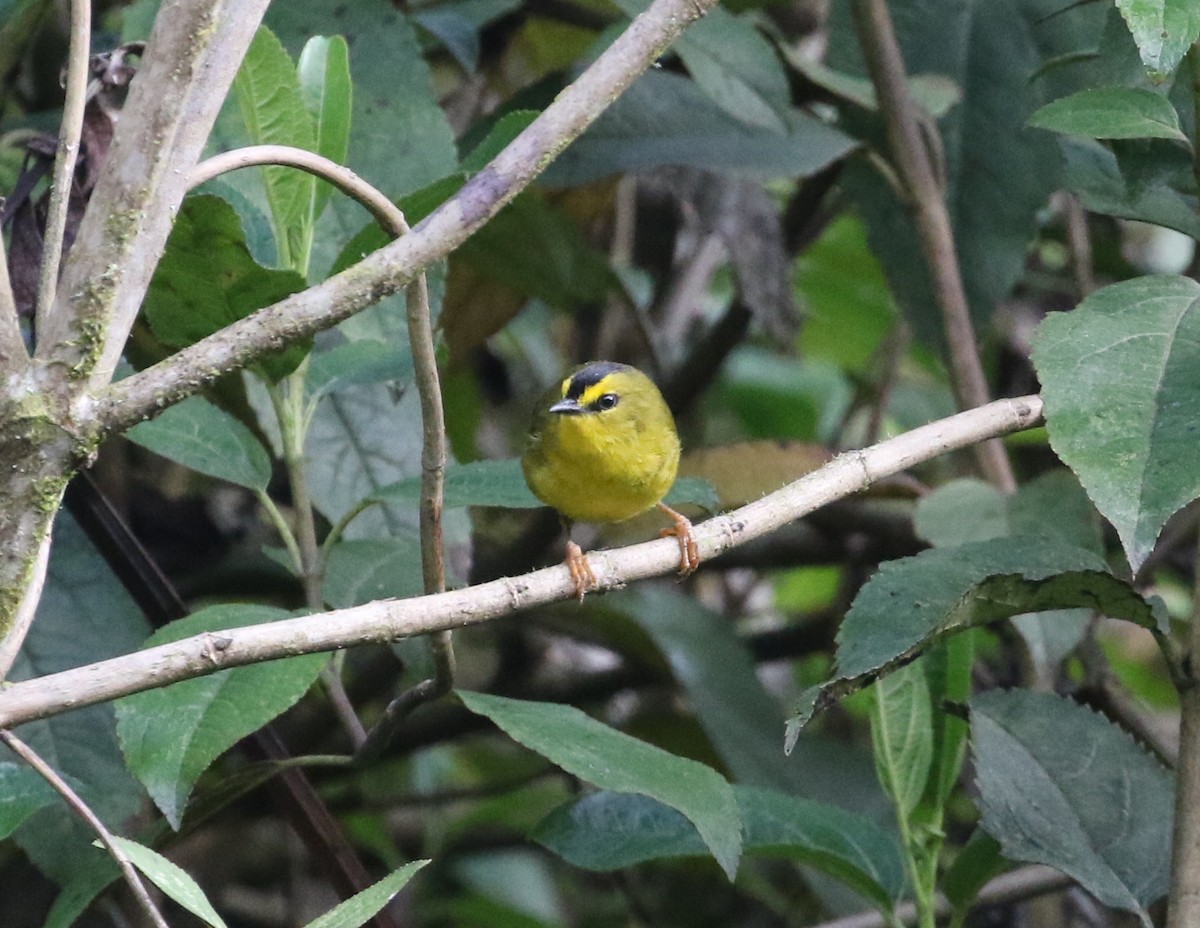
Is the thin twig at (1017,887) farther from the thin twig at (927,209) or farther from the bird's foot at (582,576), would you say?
the bird's foot at (582,576)

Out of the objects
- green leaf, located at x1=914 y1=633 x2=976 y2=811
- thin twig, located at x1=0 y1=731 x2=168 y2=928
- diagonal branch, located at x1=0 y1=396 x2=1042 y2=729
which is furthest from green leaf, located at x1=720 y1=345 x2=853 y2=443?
thin twig, located at x1=0 y1=731 x2=168 y2=928

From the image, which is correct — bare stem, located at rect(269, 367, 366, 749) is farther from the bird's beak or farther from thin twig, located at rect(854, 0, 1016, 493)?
thin twig, located at rect(854, 0, 1016, 493)

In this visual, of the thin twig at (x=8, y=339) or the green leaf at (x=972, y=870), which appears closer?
the thin twig at (x=8, y=339)

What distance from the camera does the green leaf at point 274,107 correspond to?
6.05 ft

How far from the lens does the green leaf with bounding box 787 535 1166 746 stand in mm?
1553

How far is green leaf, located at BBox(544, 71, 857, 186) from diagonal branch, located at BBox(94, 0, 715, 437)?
153 centimetres

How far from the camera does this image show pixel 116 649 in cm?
224

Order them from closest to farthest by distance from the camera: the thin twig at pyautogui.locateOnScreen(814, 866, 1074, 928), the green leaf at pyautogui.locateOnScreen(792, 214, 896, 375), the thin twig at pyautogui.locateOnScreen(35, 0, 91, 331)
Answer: the thin twig at pyautogui.locateOnScreen(35, 0, 91, 331) < the thin twig at pyautogui.locateOnScreen(814, 866, 1074, 928) < the green leaf at pyautogui.locateOnScreen(792, 214, 896, 375)

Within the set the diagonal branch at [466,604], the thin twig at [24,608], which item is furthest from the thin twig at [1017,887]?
the thin twig at [24,608]

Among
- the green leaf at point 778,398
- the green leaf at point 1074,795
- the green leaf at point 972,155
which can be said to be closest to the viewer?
the green leaf at point 1074,795

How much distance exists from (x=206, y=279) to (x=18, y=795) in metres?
0.63

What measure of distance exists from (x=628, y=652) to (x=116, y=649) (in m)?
1.32

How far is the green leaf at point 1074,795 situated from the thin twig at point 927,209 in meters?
0.76

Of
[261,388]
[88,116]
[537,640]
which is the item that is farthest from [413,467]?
[537,640]
